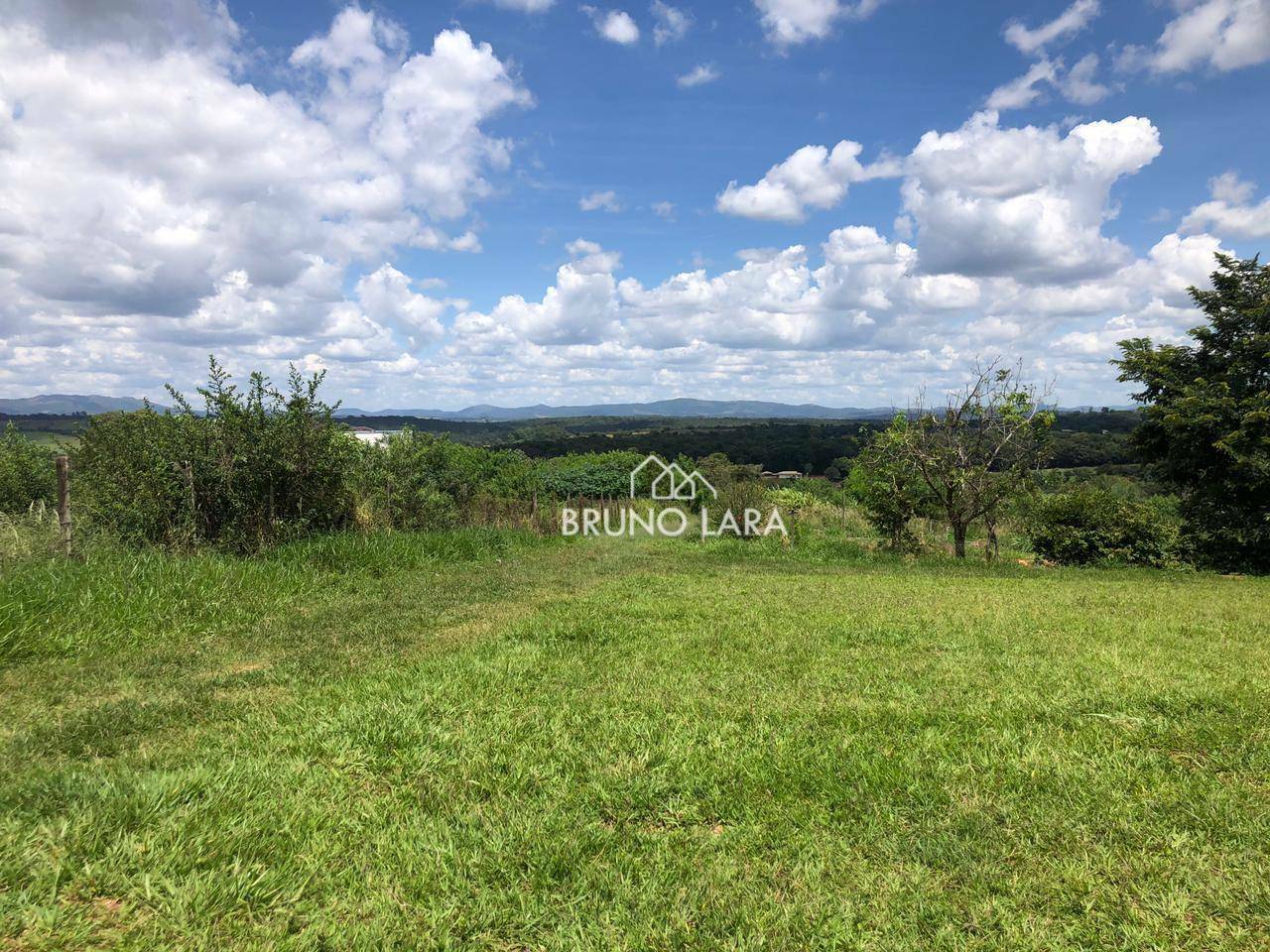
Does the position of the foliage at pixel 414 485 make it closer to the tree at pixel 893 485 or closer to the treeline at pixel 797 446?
the tree at pixel 893 485

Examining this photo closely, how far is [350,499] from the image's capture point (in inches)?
413

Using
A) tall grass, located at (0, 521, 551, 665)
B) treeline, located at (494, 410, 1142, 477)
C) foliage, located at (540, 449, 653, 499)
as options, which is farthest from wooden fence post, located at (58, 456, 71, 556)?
treeline, located at (494, 410, 1142, 477)

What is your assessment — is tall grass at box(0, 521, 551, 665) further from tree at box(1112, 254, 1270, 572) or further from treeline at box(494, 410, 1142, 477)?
treeline at box(494, 410, 1142, 477)

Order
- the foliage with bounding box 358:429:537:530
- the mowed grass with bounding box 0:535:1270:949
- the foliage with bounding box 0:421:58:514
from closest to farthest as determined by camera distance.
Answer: the mowed grass with bounding box 0:535:1270:949, the foliage with bounding box 358:429:537:530, the foliage with bounding box 0:421:58:514

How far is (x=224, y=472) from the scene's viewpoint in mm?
8641

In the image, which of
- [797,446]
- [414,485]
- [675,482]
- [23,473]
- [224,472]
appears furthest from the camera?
[797,446]

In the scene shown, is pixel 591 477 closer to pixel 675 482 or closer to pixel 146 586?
pixel 675 482

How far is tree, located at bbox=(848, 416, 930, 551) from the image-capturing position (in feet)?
43.4

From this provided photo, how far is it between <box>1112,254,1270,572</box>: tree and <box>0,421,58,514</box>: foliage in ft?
79.7

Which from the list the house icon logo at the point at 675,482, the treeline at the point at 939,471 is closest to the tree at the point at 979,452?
the treeline at the point at 939,471

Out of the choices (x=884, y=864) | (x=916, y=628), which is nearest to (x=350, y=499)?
(x=916, y=628)

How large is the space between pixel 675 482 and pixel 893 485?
898 centimetres

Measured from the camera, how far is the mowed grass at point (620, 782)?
2312mm

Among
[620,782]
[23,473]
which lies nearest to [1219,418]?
[620,782]
